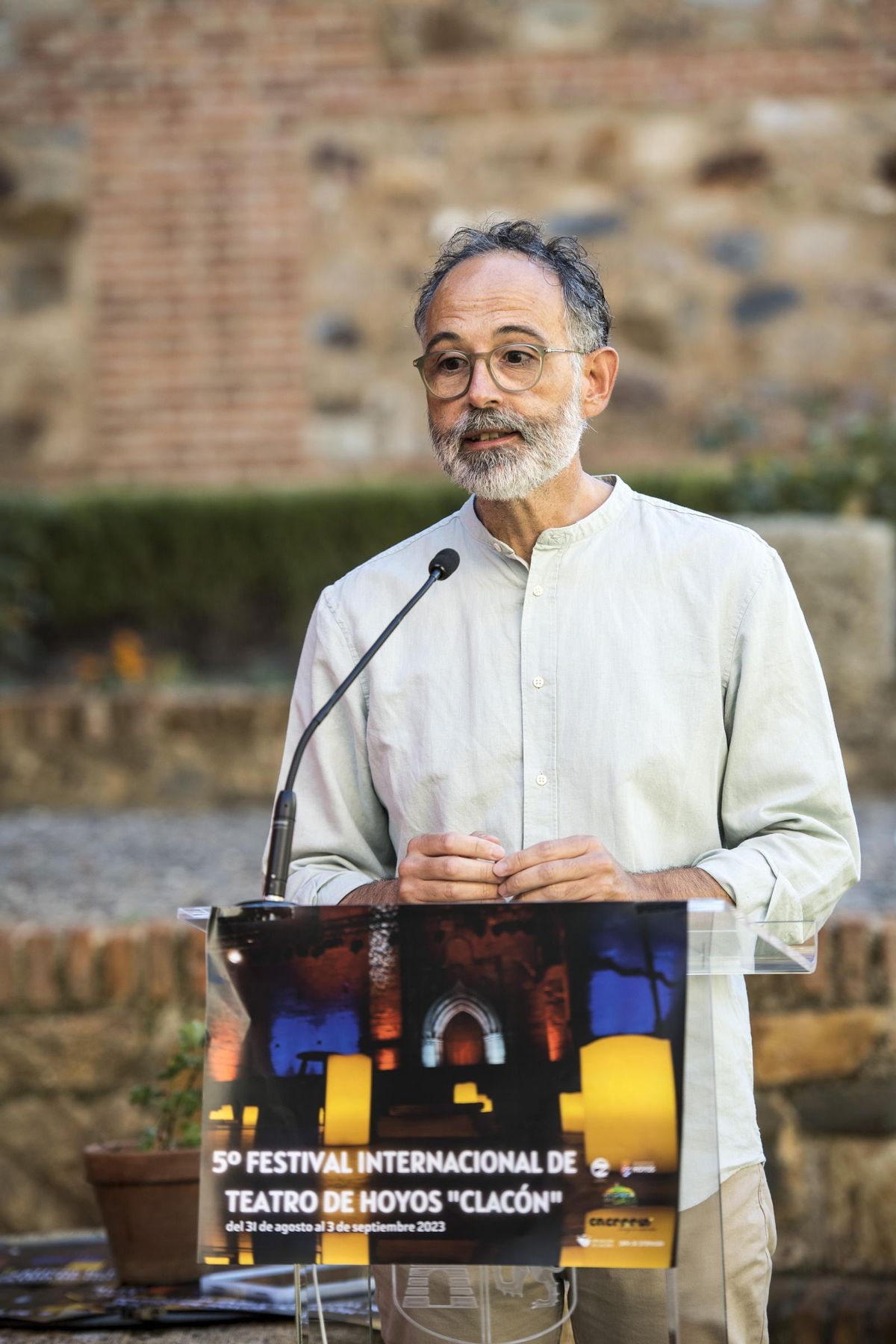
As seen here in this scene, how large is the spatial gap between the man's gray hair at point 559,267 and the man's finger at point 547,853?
0.74 metres

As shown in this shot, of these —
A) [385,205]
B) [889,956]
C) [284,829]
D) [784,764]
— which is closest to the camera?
[284,829]

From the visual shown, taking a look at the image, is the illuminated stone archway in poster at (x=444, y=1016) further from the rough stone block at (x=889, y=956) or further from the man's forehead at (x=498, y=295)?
the rough stone block at (x=889, y=956)

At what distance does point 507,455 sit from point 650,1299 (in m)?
1.09

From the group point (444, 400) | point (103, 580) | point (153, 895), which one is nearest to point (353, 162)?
point (103, 580)

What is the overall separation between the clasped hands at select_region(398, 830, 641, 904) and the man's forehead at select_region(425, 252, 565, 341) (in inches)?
27.6

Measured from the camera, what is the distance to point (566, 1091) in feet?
5.50

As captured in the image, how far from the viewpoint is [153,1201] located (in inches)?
117

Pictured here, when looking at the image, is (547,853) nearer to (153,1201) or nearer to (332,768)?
(332,768)

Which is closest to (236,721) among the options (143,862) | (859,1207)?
(143,862)

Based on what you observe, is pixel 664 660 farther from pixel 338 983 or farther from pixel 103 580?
pixel 103 580

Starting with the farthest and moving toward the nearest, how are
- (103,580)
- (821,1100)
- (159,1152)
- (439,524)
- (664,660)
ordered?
(103,580) < (821,1100) < (159,1152) < (439,524) < (664,660)

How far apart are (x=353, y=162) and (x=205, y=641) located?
2609 millimetres

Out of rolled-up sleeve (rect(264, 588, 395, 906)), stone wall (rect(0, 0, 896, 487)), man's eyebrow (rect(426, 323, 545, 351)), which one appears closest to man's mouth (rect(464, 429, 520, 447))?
man's eyebrow (rect(426, 323, 545, 351))

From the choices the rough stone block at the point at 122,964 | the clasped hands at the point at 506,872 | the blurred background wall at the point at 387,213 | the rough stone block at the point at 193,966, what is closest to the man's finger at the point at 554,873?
the clasped hands at the point at 506,872
